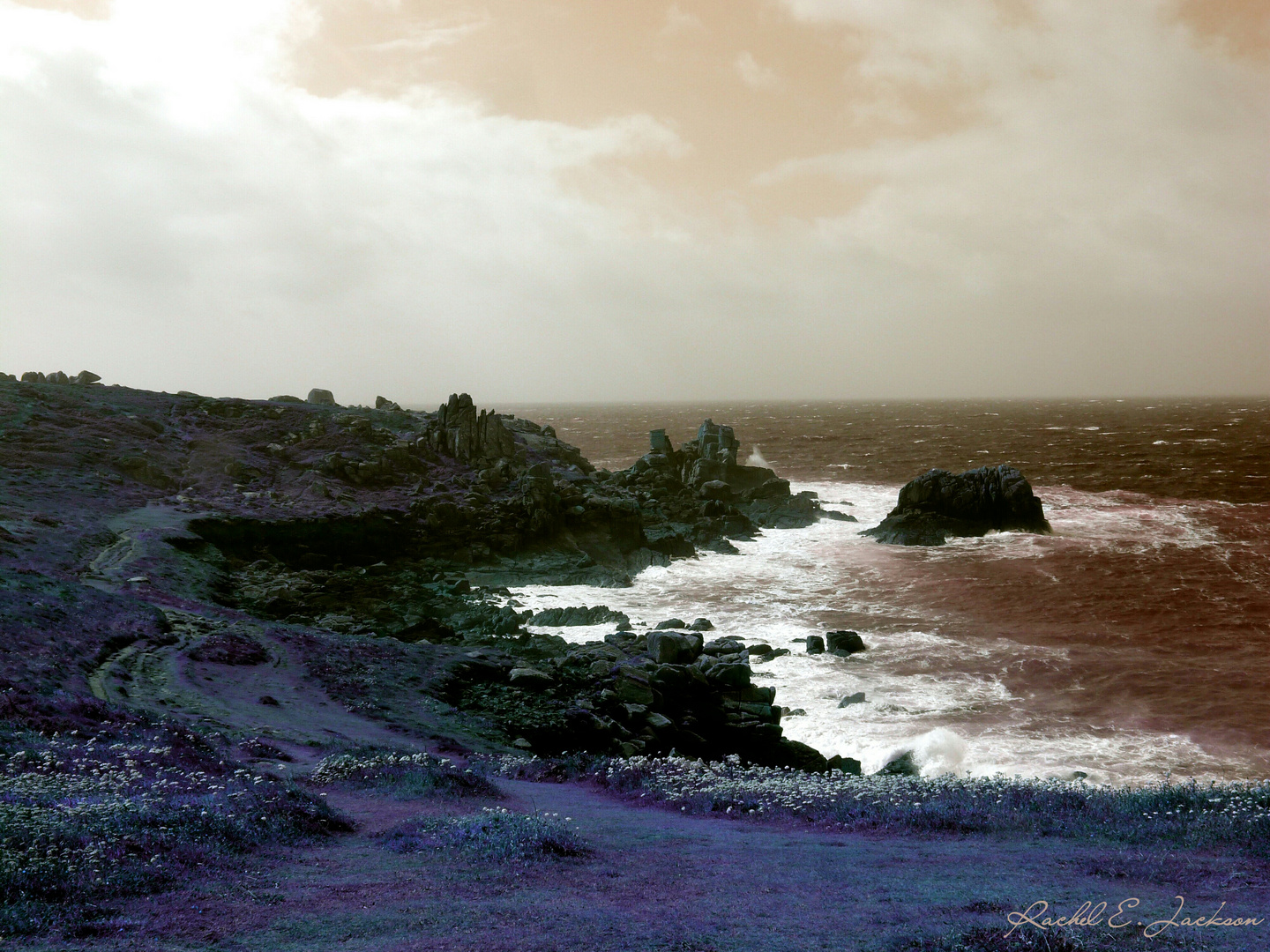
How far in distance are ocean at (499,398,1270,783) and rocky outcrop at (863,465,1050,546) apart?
8.12 ft

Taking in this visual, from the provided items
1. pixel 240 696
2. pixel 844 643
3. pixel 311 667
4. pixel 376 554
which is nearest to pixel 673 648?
pixel 844 643

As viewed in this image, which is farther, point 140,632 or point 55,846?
point 140,632

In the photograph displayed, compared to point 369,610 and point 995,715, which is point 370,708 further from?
point 995,715

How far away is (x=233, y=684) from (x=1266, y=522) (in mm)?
73304

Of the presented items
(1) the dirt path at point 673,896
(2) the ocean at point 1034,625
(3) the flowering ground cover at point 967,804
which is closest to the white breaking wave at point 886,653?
(2) the ocean at point 1034,625

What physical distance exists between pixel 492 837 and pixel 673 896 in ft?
10.9

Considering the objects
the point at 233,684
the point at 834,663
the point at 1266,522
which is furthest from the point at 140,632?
the point at 1266,522

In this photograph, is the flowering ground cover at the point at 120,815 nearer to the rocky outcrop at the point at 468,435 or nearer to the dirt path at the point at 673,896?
the dirt path at the point at 673,896

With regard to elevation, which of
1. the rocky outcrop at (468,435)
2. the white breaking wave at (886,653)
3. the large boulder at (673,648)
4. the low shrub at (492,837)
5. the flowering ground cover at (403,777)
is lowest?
the white breaking wave at (886,653)

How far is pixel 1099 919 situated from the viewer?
879 centimetres

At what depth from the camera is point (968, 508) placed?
59125 millimetres

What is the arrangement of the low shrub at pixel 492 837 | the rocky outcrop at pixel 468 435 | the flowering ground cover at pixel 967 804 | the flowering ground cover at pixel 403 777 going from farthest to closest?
the rocky outcrop at pixel 468 435 → the flowering ground cover at pixel 403 777 → the flowering ground cover at pixel 967 804 → the low shrub at pixel 492 837

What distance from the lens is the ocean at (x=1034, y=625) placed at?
25.1 metres

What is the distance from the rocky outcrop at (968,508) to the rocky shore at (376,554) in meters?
8.89
